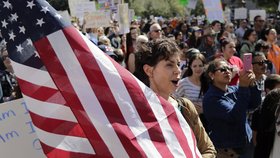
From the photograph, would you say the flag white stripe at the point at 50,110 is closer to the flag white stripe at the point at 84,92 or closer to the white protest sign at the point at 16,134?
the flag white stripe at the point at 84,92

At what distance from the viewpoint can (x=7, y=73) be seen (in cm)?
585

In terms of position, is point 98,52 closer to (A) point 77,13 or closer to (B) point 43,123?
(B) point 43,123

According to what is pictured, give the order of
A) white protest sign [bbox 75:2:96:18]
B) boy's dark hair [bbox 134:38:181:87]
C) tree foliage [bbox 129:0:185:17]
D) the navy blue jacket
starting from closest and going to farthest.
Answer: boy's dark hair [bbox 134:38:181:87] → the navy blue jacket → white protest sign [bbox 75:2:96:18] → tree foliage [bbox 129:0:185:17]

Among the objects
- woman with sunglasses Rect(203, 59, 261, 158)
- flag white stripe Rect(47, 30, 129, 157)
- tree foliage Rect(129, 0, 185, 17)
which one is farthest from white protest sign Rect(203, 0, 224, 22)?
tree foliage Rect(129, 0, 185, 17)

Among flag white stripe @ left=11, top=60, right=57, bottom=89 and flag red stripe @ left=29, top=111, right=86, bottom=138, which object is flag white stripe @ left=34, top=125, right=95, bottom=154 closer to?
flag red stripe @ left=29, top=111, right=86, bottom=138

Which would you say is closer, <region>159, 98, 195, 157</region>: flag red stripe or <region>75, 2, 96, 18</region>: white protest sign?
<region>159, 98, 195, 157</region>: flag red stripe

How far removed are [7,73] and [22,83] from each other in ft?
12.8

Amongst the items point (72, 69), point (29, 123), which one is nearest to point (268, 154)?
point (29, 123)

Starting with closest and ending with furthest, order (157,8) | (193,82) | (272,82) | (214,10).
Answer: (272,82) → (193,82) → (214,10) → (157,8)

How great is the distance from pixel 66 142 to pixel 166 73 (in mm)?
777

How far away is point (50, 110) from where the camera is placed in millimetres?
2135

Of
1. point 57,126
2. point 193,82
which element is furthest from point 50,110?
point 193,82

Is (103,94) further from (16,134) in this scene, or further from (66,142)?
(16,134)

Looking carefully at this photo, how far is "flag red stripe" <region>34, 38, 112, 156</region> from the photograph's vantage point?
6.93 ft
